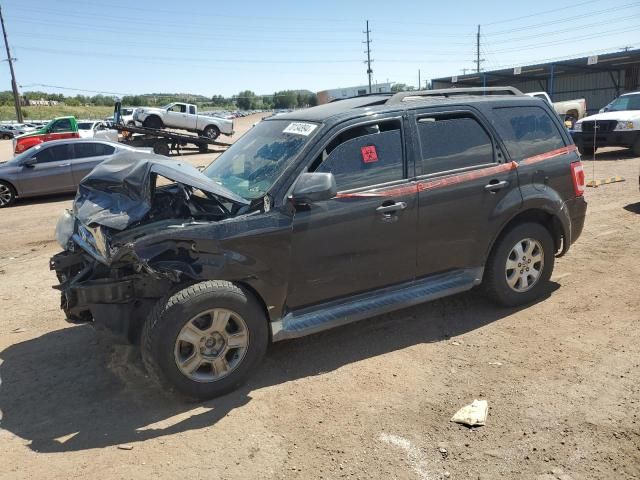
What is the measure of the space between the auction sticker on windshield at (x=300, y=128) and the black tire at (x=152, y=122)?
81.9 feet

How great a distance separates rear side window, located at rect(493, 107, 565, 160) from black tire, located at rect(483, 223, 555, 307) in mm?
686

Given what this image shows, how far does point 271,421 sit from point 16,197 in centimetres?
1173

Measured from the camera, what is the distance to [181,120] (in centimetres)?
2794

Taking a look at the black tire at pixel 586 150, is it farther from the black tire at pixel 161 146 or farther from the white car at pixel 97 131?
the black tire at pixel 161 146

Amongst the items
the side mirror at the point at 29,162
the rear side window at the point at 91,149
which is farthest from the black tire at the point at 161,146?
the side mirror at the point at 29,162

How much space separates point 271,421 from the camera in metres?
3.34

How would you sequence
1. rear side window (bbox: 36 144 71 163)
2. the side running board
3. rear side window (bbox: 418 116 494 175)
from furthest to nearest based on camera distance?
rear side window (bbox: 36 144 71 163) < rear side window (bbox: 418 116 494 175) < the side running board

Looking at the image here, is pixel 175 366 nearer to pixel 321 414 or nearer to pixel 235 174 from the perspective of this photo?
pixel 321 414

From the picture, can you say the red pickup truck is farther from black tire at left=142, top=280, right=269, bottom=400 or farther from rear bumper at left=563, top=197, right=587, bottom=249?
rear bumper at left=563, top=197, right=587, bottom=249

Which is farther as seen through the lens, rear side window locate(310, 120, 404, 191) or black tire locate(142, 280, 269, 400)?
rear side window locate(310, 120, 404, 191)

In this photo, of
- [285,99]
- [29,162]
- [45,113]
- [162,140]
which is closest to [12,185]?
[29,162]

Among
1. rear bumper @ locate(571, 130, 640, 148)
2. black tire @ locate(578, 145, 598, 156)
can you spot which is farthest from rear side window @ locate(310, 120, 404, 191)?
black tire @ locate(578, 145, 598, 156)

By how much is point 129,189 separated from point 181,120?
83.6 feet

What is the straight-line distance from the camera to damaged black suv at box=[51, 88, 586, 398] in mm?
3484
